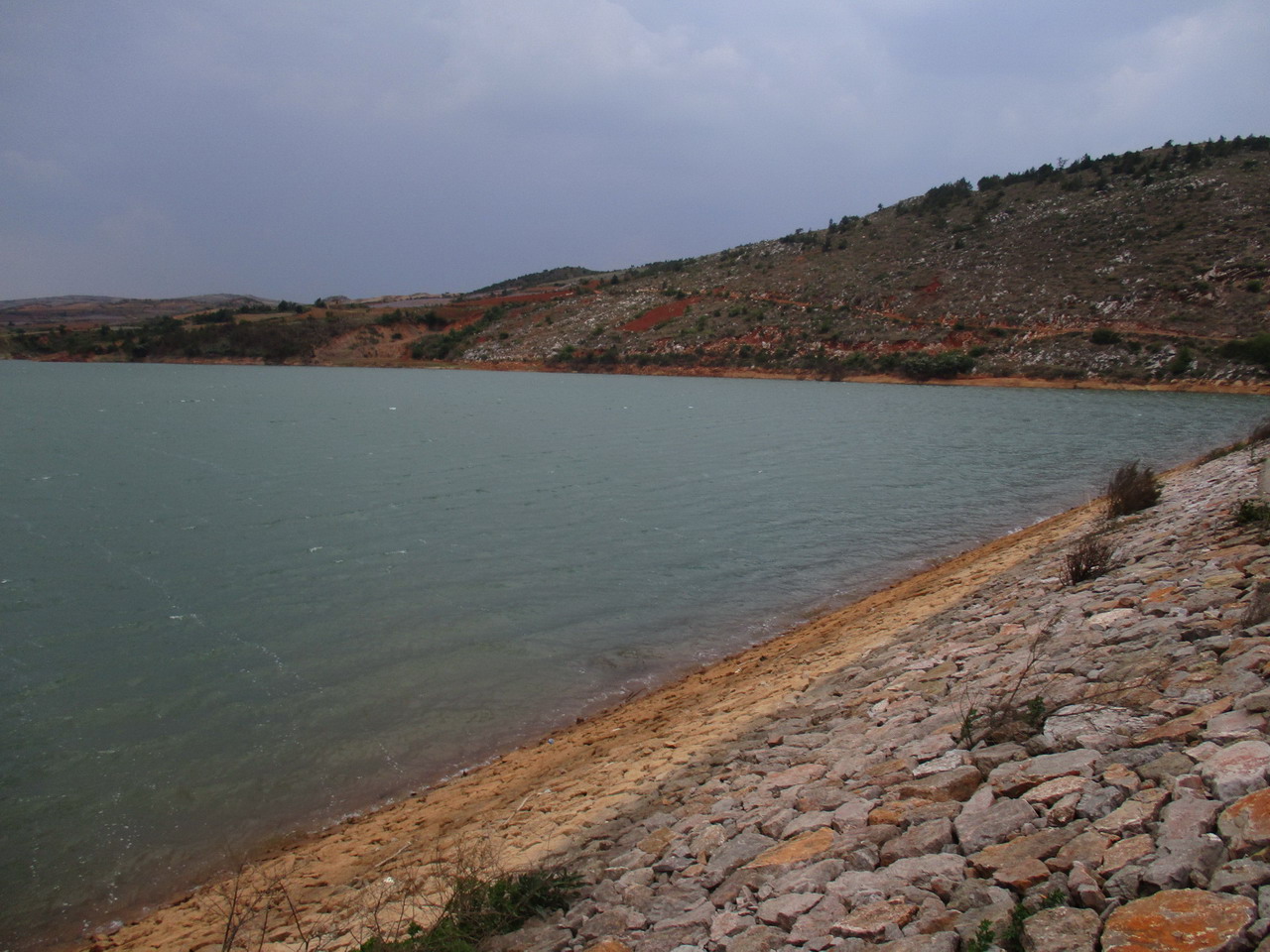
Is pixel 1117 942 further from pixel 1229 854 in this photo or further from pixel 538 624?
pixel 538 624

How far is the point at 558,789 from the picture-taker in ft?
19.8

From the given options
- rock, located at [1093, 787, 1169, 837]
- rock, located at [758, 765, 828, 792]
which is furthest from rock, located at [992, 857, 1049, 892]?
rock, located at [758, 765, 828, 792]

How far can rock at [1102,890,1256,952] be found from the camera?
7.41 feet

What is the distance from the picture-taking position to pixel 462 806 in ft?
20.1

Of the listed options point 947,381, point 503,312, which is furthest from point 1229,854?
point 503,312

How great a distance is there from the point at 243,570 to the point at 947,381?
52.1 m

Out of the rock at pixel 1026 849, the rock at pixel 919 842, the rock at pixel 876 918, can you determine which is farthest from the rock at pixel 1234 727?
the rock at pixel 876 918

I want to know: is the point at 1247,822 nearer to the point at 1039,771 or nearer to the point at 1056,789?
the point at 1056,789

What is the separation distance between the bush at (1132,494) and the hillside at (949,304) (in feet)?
139

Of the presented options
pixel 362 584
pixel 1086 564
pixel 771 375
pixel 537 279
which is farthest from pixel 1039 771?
pixel 537 279

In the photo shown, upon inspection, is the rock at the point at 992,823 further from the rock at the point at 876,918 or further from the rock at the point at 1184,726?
the rock at the point at 1184,726

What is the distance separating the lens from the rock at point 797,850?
3729mm

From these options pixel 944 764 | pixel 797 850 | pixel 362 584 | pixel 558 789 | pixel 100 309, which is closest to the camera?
pixel 797 850

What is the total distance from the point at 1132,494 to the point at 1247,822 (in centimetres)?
1038
